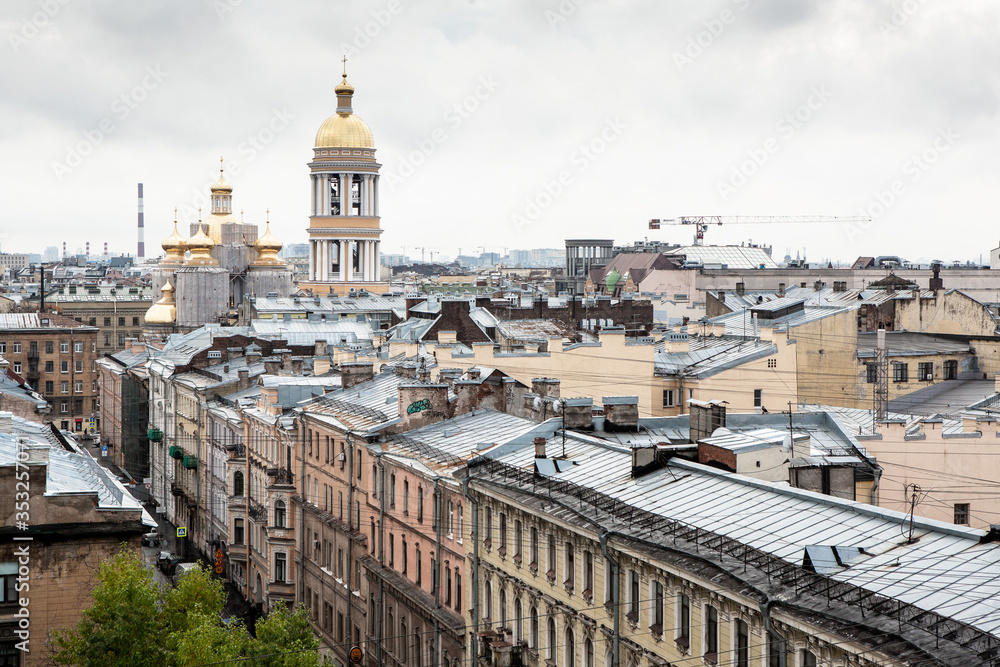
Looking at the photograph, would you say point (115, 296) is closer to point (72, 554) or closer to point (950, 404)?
point (950, 404)

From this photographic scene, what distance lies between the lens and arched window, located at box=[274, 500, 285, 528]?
5028cm

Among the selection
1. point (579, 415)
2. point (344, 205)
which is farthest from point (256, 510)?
point (344, 205)

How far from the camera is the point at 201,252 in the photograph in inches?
4535

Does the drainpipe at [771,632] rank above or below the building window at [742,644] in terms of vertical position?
above

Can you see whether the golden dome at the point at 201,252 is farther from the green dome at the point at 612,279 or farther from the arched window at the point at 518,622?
the arched window at the point at 518,622

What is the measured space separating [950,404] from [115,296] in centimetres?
11074

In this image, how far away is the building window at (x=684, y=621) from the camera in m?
23.8

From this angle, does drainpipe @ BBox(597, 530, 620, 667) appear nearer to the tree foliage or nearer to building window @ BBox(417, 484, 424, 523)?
the tree foliage

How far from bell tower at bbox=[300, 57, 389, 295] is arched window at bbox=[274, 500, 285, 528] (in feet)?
226

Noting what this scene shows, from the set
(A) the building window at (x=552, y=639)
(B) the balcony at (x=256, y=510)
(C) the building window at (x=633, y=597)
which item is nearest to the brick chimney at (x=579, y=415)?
(A) the building window at (x=552, y=639)

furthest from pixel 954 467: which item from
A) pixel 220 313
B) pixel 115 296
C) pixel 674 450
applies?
pixel 115 296

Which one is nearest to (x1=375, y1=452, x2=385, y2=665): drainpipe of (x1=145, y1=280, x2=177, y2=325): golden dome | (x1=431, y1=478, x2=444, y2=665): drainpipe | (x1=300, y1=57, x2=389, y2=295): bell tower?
(x1=431, y1=478, x2=444, y2=665): drainpipe

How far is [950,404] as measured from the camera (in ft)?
171

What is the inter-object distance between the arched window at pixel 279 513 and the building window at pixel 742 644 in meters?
30.1
